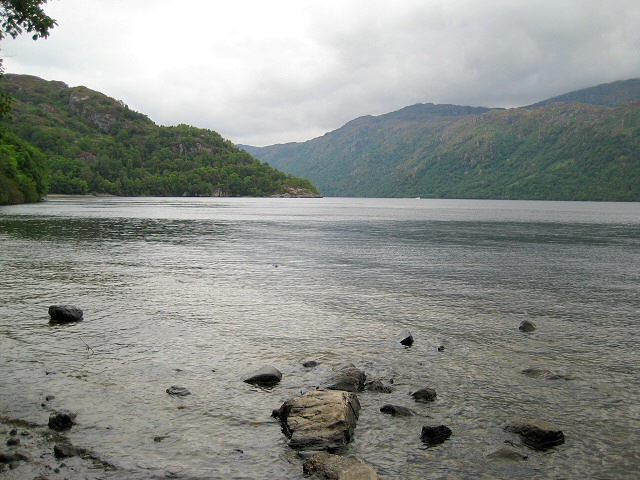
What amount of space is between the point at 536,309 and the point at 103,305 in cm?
2435

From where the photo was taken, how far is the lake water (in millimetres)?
12289

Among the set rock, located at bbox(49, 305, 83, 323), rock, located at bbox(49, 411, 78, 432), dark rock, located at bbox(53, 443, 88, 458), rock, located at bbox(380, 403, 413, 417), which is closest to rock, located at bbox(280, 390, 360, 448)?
rock, located at bbox(380, 403, 413, 417)

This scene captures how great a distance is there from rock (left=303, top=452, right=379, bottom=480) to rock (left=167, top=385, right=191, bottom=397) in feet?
18.9

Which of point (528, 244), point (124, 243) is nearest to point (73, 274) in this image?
point (124, 243)

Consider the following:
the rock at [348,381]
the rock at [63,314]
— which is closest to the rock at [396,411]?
the rock at [348,381]

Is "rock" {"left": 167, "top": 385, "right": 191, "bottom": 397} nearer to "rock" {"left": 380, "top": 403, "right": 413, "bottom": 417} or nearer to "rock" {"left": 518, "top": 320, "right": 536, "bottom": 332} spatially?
"rock" {"left": 380, "top": 403, "right": 413, "bottom": 417}

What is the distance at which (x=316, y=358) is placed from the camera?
64.0 feet

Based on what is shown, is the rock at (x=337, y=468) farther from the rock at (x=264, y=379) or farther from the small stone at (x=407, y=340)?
the small stone at (x=407, y=340)

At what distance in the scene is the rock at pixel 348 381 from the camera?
1612 cm

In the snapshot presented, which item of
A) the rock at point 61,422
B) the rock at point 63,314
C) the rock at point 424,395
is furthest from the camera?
the rock at point 63,314

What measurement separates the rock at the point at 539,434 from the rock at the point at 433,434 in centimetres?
190

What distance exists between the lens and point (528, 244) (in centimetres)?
6950

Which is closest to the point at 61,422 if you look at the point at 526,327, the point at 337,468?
the point at 337,468

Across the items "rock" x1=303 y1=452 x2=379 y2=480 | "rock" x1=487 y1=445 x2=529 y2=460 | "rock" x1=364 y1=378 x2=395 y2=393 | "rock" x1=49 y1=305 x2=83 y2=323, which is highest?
"rock" x1=49 y1=305 x2=83 y2=323
